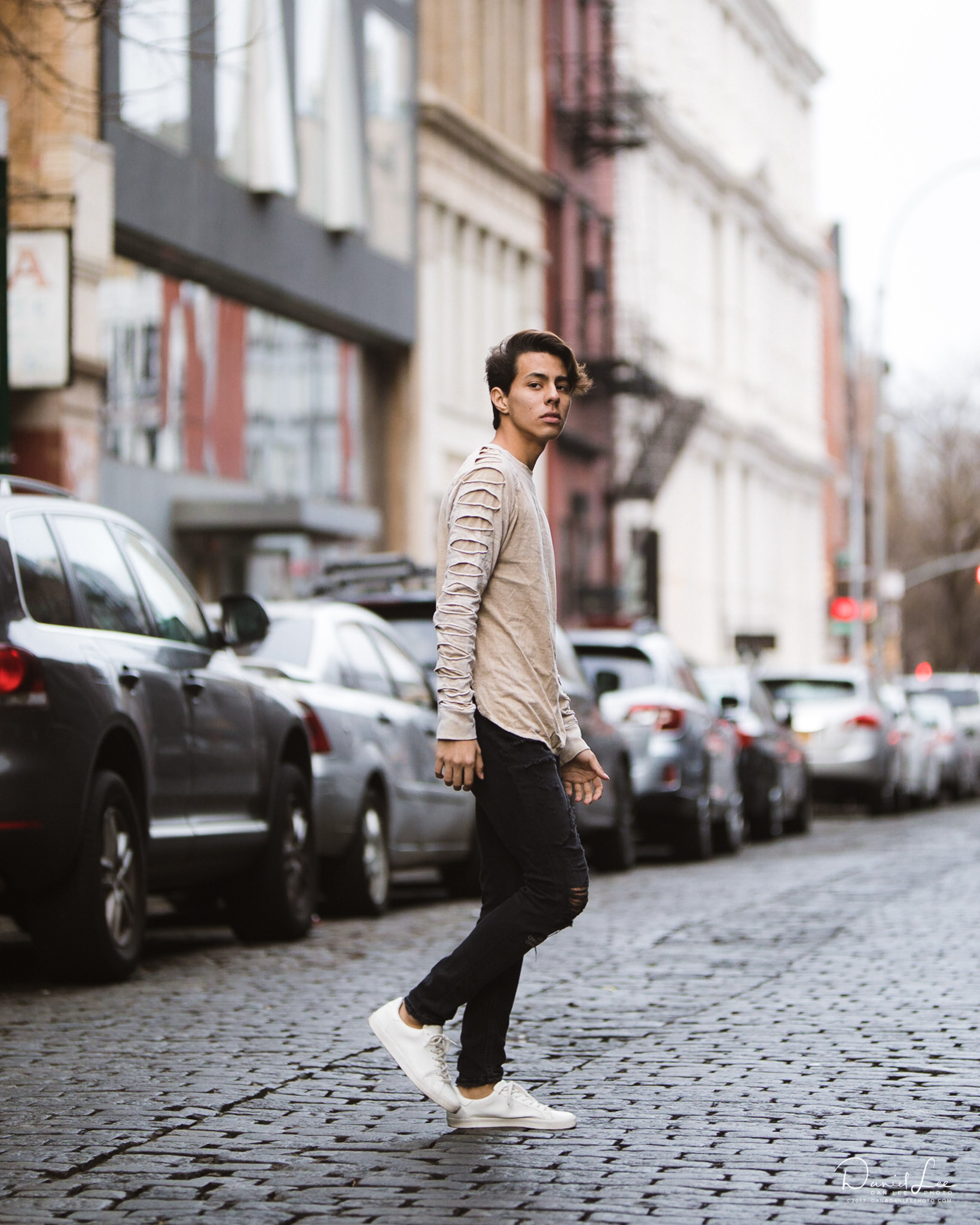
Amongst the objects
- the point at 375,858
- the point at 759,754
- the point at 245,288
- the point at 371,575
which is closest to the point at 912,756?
the point at 759,754

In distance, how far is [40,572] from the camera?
30.1 ft

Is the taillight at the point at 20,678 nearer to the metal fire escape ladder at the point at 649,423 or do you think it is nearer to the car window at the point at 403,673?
the car window at the point at 403,673

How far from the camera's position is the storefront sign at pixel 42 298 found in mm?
19750

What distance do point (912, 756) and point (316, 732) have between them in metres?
18.9

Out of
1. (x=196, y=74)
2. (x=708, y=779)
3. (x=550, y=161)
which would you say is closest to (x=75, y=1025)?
(x=708, y=779)

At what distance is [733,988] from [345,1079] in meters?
2.69

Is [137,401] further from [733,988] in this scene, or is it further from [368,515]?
[733,988]

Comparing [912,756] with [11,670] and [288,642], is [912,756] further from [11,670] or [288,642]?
[11,670]

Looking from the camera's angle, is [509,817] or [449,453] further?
[449,453]

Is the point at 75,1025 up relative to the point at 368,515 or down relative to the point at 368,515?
down

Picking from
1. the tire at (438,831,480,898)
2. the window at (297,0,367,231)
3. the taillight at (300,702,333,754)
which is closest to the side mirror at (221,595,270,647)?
the taillight at (300,702,333,754)

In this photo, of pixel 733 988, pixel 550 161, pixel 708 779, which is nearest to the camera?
pixel 733 988

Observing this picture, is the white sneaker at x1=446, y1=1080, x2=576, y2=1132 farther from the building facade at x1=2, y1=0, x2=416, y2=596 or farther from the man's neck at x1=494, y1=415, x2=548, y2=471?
the building facade at x1=2, y1=0, x2=416, y2=596

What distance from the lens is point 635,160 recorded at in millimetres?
47688
